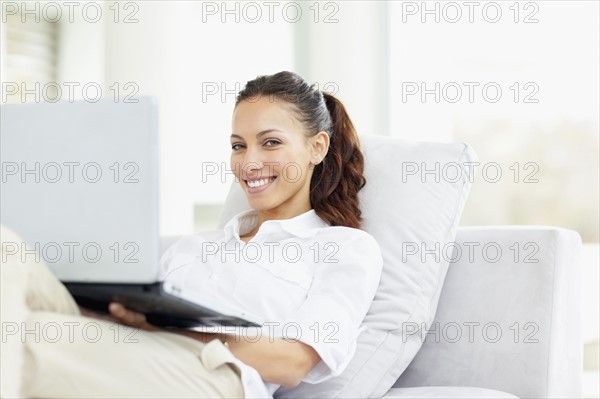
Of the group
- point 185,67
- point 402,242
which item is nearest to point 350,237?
point 402,242

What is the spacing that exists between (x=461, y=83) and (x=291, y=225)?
2281 mm

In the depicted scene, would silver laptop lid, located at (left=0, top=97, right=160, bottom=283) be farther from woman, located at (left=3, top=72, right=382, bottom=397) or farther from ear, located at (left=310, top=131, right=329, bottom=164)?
ear, located at (left=310, top=131, right=329, bottom=164)

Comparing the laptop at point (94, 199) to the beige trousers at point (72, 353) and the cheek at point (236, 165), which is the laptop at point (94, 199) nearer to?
the beige trousers at point (72, 353)

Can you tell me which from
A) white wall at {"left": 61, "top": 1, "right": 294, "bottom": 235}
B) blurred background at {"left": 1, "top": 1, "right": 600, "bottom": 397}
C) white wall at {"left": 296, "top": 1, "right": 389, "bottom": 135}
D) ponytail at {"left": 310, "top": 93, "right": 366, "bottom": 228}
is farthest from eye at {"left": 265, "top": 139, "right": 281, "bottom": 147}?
white wall at {"left": 296, "top": 1, "right": 389, "bottom": 135}

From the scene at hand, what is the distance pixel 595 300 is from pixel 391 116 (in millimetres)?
1215

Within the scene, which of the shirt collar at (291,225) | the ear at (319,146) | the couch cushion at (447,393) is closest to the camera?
the couch cushion at (447,393)

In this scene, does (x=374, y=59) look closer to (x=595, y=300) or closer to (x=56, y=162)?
(x=595, y=300)

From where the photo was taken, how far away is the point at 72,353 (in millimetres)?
1114

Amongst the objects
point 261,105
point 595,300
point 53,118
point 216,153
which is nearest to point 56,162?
point 53,118

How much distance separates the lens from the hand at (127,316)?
3.82ft

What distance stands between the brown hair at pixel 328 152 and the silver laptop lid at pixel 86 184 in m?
0.71

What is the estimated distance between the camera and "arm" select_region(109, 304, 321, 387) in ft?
4.36

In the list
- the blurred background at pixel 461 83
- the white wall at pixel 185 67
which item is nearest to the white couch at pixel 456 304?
the blurred background at pixel 461 83

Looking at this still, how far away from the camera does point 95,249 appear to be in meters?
1.12
